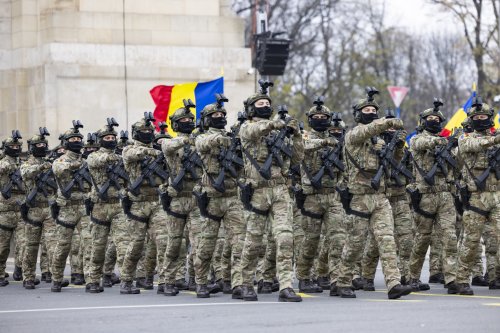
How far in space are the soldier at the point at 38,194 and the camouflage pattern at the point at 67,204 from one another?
2.17ft

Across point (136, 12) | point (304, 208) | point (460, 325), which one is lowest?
point (460, 325)

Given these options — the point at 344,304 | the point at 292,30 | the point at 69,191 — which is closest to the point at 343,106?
the point at 292,30

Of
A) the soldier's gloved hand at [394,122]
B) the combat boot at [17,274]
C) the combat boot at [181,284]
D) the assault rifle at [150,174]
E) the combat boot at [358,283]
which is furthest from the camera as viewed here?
the combat boot at [17,274]

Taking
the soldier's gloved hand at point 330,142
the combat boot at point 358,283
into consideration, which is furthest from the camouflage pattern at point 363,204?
the combat boot at point 358,283

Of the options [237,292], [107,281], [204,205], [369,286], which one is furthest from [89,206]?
[369,286]

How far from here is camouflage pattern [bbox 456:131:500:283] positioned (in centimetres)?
1677

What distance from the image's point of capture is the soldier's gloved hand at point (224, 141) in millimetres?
16797

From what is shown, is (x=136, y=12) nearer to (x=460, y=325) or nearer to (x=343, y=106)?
(x=460, y=325)

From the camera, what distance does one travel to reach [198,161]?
709 inches

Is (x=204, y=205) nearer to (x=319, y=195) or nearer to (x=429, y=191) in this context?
(x=319, y=195)

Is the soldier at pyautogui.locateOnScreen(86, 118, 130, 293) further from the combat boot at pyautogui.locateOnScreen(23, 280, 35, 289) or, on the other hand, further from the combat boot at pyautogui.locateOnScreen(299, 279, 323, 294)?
the combat boot at pyautogui.locateOnScreen(299, 279, 323, 294)

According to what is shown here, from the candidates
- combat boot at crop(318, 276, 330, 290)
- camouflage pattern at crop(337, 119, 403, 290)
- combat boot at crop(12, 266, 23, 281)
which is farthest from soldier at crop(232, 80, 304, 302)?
combat boot at crop(12, 266, 23, 281)

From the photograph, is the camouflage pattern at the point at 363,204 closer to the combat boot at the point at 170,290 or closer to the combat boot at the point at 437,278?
the combat boot at the point at 170,290

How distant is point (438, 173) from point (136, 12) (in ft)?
46.0
